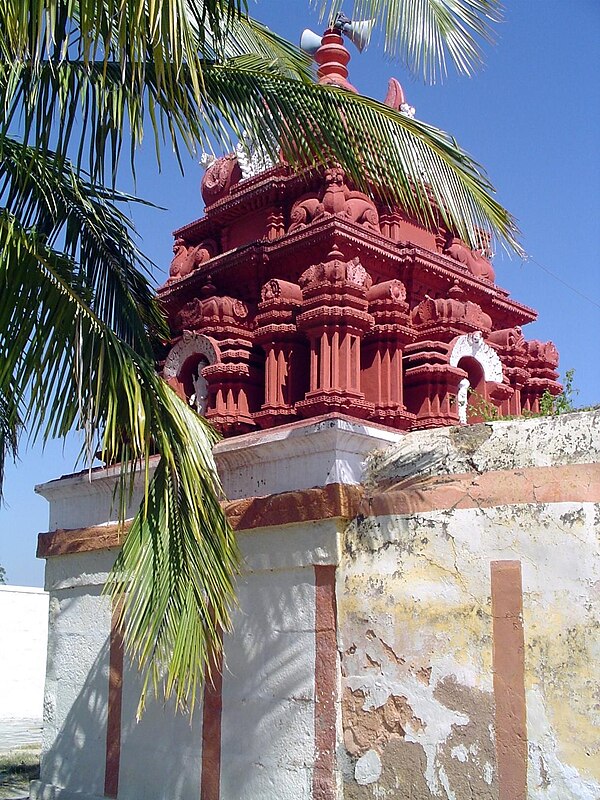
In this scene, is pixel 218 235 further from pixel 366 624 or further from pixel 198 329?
pixel 366 624

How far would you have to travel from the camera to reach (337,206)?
354 inches

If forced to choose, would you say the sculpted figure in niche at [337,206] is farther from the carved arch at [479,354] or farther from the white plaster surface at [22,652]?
the white plaster surface at [22,652]

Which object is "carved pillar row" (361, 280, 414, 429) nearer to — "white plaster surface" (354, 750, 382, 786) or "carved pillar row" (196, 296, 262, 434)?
"carved pillar row" (196, 296, 262, 434)

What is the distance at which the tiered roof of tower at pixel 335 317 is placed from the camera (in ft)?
27.5

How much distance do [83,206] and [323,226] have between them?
2.86 metres

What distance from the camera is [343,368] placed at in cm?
820

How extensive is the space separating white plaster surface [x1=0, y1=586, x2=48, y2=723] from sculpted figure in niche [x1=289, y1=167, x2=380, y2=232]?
11.9m

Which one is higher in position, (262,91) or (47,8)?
(262,91)

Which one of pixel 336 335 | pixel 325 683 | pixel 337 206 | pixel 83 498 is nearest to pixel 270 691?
pixel 325 683

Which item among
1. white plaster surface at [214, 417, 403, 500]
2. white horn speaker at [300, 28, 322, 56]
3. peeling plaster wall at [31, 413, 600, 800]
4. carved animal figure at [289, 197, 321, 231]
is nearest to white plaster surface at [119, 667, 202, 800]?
peeling plaster wall at [31, 413, 600, 800]

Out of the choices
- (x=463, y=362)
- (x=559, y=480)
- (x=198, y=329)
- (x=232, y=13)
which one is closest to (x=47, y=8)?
(x=232, y=13)

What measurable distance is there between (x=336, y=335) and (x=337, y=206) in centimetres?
143

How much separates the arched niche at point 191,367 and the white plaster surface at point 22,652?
10281mm

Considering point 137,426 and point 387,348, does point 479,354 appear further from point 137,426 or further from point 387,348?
point 137,426
